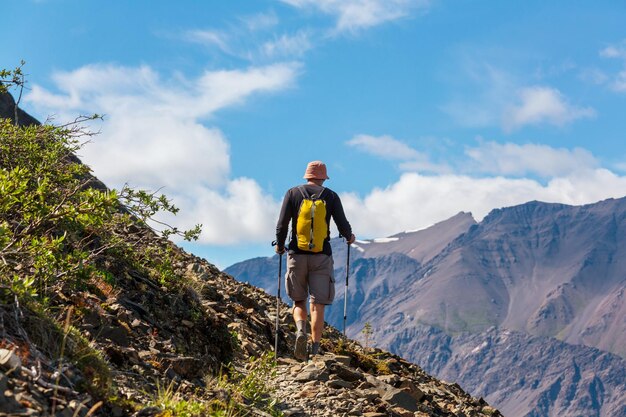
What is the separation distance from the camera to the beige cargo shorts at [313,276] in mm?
14258

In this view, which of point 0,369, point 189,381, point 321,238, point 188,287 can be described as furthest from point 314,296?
point 0,369

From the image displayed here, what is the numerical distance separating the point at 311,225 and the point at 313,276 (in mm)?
1045

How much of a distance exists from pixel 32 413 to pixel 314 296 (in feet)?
28.4

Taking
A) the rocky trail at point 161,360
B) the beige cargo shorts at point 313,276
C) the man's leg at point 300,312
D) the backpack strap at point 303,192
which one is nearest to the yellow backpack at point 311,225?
the backpack strap at point 303,192

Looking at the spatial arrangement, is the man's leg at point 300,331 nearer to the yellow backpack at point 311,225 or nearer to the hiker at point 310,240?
the hiker at point 310,240

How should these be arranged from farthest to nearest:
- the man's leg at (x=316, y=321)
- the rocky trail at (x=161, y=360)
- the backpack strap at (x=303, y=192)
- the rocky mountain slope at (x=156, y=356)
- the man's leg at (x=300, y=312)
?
the man's leg at (x=300, y=312)
the man's leg at (x=316, y=321)
the backpack strap at (x=303, y=192)
the rocky mountain slope at (x=156, y=356)
the rocky trail at (x=161, y=360)

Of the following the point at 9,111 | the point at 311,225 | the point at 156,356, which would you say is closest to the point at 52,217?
the point at 156,356

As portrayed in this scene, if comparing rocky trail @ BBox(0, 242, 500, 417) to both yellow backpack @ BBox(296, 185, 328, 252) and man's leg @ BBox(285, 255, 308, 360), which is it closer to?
man's leg @ BBox(285, 255, 308, 360)

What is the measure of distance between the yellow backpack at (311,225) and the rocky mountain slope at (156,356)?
2169 millimetres

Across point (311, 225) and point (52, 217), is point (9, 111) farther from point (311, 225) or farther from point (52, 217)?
point (52, 217)

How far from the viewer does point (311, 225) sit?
13961mm

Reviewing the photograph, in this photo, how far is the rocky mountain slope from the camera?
7.26 m

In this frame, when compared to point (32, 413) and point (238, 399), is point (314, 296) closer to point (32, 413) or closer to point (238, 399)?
point (238, 399)

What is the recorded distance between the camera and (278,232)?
47.5ft
